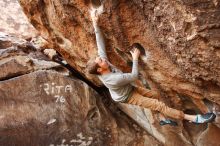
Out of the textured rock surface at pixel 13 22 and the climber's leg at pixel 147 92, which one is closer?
the climber's leg at pixel 147 92

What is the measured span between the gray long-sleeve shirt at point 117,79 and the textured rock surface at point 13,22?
6.28 m

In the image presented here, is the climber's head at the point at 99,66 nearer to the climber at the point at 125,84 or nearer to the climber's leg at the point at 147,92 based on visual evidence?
the climber at the point at 125,84

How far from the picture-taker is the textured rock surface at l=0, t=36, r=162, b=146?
904 centimetres

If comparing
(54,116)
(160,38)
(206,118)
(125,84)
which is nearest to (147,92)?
(125,84)

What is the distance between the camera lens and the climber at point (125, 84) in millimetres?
5949

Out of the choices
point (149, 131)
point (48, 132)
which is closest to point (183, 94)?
point (149, 131)

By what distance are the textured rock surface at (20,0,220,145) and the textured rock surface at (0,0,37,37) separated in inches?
167

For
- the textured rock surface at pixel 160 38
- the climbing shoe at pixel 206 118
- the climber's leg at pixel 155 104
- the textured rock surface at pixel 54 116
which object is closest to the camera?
the textured rock surface at pixel 160 38

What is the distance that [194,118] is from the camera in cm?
626

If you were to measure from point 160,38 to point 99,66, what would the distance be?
1.00 metres

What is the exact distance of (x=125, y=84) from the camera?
617 cm

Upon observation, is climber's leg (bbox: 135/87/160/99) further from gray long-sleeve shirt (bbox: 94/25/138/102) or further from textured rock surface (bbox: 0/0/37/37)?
textured rock surface (bbox: 0/0/37/37)

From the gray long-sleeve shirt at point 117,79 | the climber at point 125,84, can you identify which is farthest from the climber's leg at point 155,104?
the gray long-sleeve shirt at point 117,79

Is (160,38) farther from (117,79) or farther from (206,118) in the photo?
(206,118)
